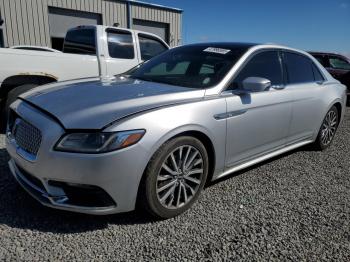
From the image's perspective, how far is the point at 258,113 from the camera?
3.38 meters

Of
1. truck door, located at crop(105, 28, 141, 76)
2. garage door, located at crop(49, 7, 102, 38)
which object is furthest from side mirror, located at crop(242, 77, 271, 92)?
garage door, located at crop(49, 7, 102, 38)

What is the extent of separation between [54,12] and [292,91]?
13299 mm

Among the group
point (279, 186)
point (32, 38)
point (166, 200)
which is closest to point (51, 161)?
point (166, 200)

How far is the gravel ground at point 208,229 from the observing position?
2.36 meters

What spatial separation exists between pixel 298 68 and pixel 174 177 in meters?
2.58

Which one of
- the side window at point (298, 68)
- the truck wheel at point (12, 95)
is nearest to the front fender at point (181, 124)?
the side window at point (298, 68)

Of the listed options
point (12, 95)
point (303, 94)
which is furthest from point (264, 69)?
point (12, 95)

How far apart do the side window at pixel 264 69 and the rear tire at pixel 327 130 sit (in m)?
1.44

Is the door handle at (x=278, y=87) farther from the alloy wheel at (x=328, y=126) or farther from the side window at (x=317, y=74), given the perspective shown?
the alloy wheel at (x=328, y=126)

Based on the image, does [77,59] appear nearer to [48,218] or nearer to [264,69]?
[264,69]

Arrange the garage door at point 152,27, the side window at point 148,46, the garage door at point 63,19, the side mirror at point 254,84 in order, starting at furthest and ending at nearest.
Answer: the garage door at point 152,27 < the garage door at point 63,19 < the side window at point 148,46 < the side mirror at point 254,84

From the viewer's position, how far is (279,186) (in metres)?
3.62

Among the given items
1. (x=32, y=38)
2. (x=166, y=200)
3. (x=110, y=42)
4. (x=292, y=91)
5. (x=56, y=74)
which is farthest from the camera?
(x=32, y=38)

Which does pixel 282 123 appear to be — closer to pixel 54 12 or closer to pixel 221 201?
pixel 221 201
